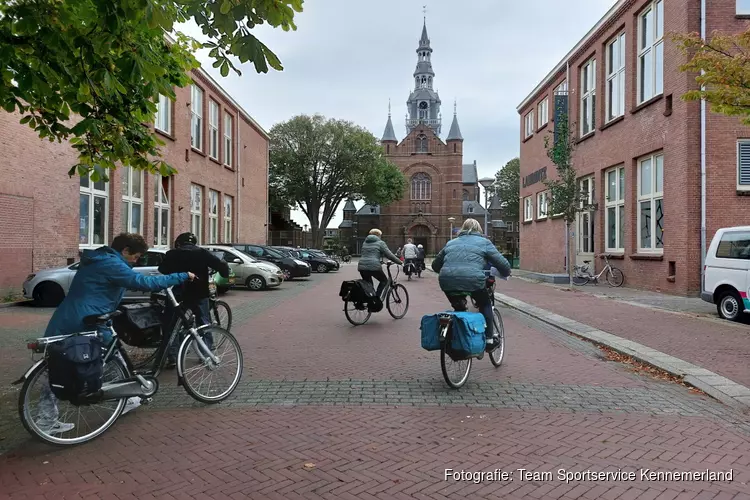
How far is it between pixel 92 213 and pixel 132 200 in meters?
2.48

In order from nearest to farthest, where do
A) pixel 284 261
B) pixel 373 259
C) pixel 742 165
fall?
pixel 373 259 → pixel 742 165 → pixel 284 261

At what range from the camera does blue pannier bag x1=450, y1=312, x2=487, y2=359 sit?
5281mm

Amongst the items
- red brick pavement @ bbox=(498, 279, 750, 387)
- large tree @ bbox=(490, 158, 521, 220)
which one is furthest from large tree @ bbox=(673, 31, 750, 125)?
large tree @ bbox=(490, 158, 521, 220)

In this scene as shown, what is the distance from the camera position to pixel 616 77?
1952 cm

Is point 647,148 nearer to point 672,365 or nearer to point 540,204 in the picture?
point 540,204

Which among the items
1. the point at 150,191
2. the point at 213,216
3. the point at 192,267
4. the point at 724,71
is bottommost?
the point at 192,267

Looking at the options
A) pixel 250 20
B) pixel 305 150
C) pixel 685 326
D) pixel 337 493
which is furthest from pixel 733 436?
pixel 305 150

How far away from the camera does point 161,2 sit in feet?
13.8

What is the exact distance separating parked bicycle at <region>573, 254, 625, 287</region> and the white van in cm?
734

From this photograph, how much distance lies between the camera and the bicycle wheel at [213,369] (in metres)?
4.87

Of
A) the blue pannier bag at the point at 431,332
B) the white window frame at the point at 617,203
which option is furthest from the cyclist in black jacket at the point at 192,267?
the white window frame at the point at 617,203

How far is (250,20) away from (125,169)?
1725cm

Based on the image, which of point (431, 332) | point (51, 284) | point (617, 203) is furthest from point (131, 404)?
point (617, 203)

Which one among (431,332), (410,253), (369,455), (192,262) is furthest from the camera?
(410,253)
